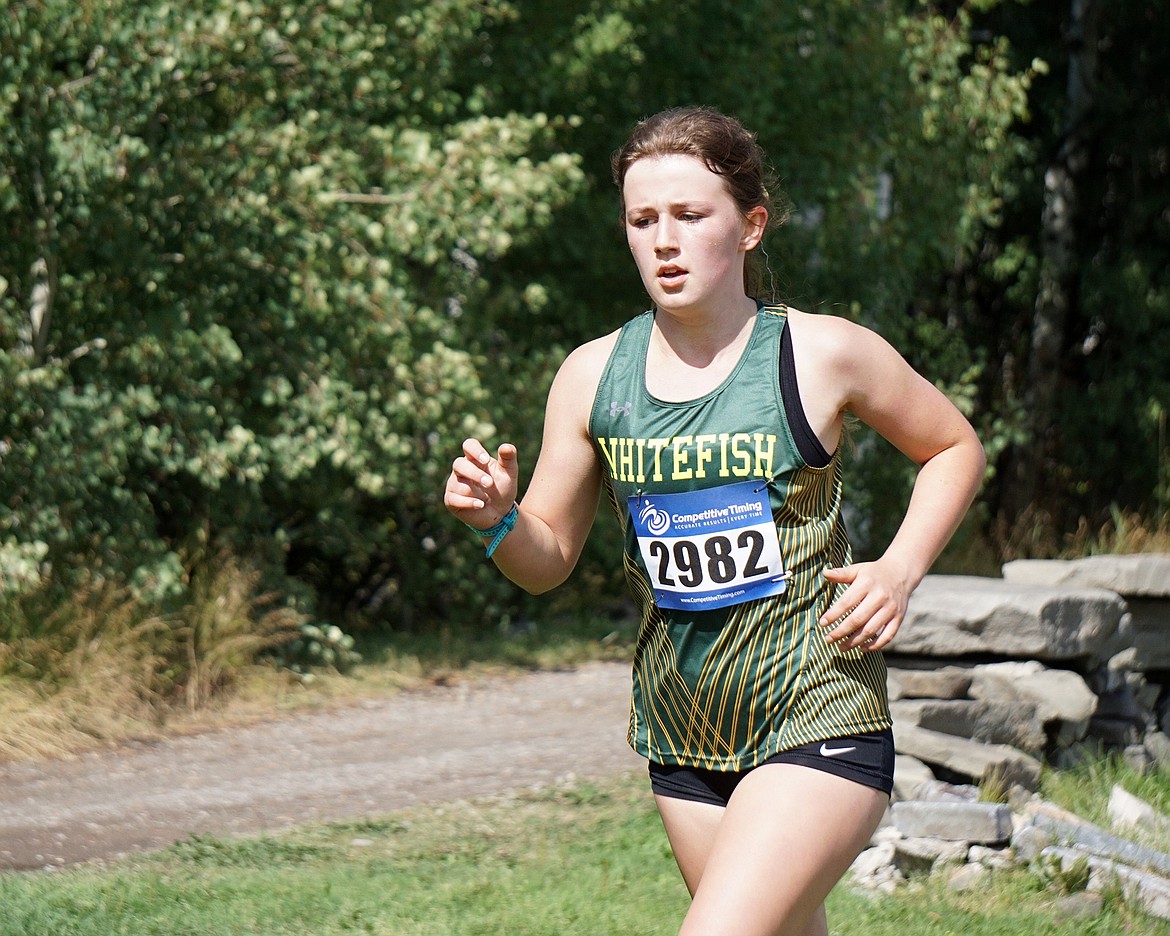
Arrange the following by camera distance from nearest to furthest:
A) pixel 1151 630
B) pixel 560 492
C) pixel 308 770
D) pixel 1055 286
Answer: pixel 560 492, pixel 308 770, pixel 1151 630, pixel 1055 286

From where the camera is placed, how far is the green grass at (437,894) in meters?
4.68

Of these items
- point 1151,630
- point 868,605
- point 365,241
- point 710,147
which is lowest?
point 1151,630

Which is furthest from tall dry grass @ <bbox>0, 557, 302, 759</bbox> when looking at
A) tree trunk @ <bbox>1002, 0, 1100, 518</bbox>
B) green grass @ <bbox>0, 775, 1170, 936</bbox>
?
tree trunk @ <bbox>1002, 0, 1100, 518</bbox>

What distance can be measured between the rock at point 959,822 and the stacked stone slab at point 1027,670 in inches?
16.3

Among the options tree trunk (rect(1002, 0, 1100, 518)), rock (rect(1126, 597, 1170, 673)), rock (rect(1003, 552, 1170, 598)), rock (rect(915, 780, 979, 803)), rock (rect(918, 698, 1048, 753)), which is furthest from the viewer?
tree trunk (rect(1002, 0, 1100, 518))

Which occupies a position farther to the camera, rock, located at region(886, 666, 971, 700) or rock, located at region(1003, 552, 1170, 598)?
rock, located at region(1003, 552, 1170, 598)

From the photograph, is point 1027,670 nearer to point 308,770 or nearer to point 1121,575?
point 1121,575

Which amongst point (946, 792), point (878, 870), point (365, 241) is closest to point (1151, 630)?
point (946, 792)

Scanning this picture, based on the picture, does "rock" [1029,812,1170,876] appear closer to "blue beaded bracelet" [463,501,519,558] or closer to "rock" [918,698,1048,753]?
"rock" [918,698,1048,753]

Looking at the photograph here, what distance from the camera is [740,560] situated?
2.74m

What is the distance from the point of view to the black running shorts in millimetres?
2691

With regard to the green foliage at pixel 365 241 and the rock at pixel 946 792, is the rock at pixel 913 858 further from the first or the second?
the green foliage at pixel 365 241

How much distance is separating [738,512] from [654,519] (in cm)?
17

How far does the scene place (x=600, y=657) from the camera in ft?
33.2
